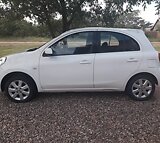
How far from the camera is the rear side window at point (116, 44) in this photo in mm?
5355

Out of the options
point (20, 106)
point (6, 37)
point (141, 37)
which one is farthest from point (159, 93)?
point (6, 37)

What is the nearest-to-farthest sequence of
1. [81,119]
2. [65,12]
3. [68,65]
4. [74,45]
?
[81,119], [68,65], [74,45], [65,12]

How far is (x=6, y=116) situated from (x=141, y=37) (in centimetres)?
320

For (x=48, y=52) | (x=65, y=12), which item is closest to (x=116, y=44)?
(x=48, y=52)

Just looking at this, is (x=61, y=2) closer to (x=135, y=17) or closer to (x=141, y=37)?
(x=141, y=37)

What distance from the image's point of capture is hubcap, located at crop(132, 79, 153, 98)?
17.6 feet

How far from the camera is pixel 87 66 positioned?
5.27 m

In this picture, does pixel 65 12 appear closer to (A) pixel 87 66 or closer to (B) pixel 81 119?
(A) pixel 87 66

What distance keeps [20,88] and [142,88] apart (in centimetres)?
261

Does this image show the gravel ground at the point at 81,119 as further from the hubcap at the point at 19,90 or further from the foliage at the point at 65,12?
the foliage at the point at 65,12

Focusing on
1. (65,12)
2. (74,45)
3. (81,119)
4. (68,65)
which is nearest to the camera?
(81,119)

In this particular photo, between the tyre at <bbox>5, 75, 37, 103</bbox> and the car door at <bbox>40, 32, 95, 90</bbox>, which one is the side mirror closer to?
the car door at <bbox>40, 32, 95, 90</bbox>

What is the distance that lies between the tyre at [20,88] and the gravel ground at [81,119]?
0.15 m

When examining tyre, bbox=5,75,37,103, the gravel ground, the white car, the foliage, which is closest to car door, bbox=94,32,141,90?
the white car
